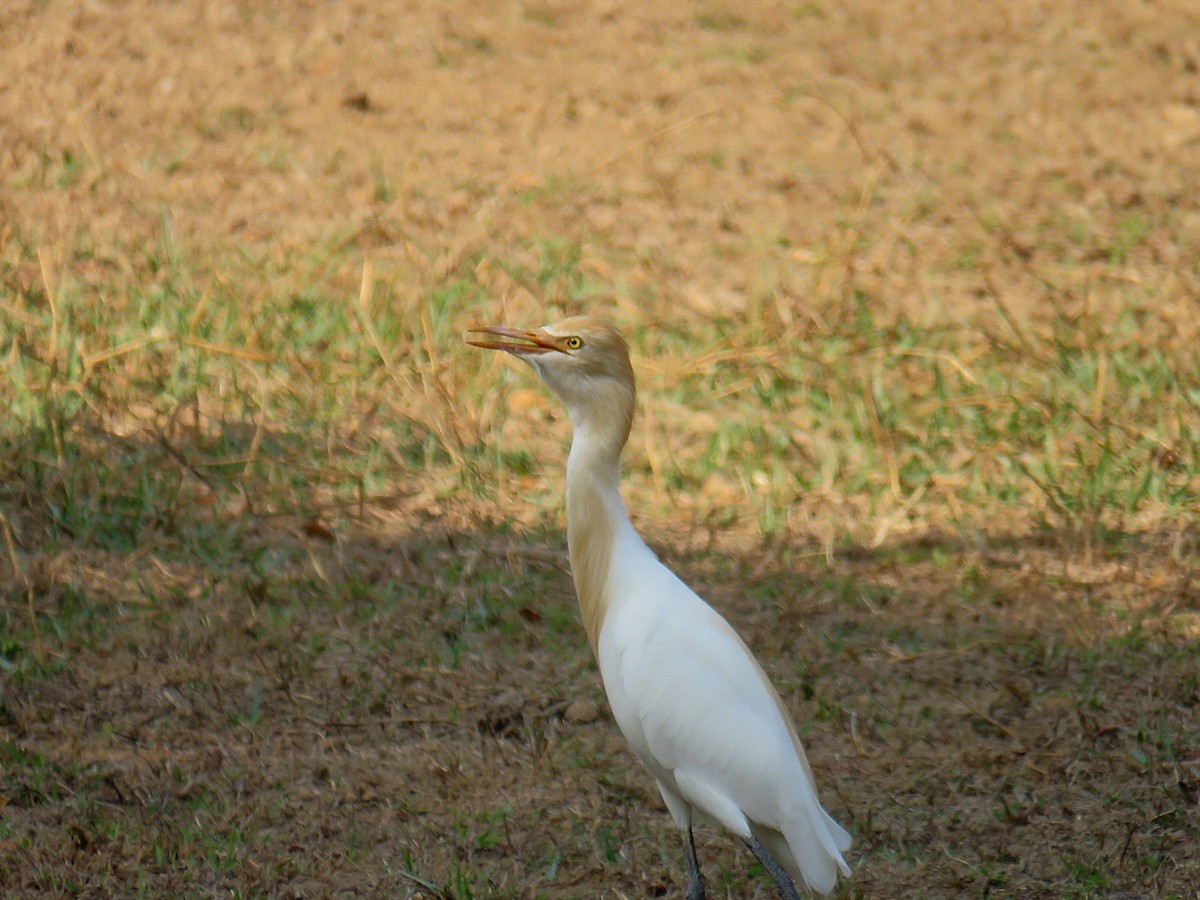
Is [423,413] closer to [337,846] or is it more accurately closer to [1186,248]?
[337,846]

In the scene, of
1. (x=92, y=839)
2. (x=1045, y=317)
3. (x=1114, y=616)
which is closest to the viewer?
(x=92, y=839)

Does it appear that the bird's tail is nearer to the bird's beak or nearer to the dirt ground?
the dirt ground

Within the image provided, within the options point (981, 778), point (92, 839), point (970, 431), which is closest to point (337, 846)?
point (92, 839)

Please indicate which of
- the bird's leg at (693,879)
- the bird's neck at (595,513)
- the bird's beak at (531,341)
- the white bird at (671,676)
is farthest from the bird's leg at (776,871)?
the bird's beak at (531,341)

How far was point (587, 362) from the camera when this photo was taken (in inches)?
120

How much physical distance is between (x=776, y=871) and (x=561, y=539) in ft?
6.23

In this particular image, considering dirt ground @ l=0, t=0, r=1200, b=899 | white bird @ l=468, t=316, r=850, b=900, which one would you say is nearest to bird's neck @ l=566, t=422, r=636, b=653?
white bird @ l=468, t=316, r=850, b=900

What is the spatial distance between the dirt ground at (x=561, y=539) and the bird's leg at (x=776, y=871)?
0.40 m

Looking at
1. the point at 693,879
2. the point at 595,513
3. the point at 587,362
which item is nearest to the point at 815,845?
the point at 693,879

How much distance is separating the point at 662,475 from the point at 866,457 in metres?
0.68

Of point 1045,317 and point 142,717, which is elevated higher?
point 1045,317

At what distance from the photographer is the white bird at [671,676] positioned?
2.93 metres

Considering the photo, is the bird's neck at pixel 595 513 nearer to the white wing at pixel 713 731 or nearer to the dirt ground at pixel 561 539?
the white wing at pixel 713 731

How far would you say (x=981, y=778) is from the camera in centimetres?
367
